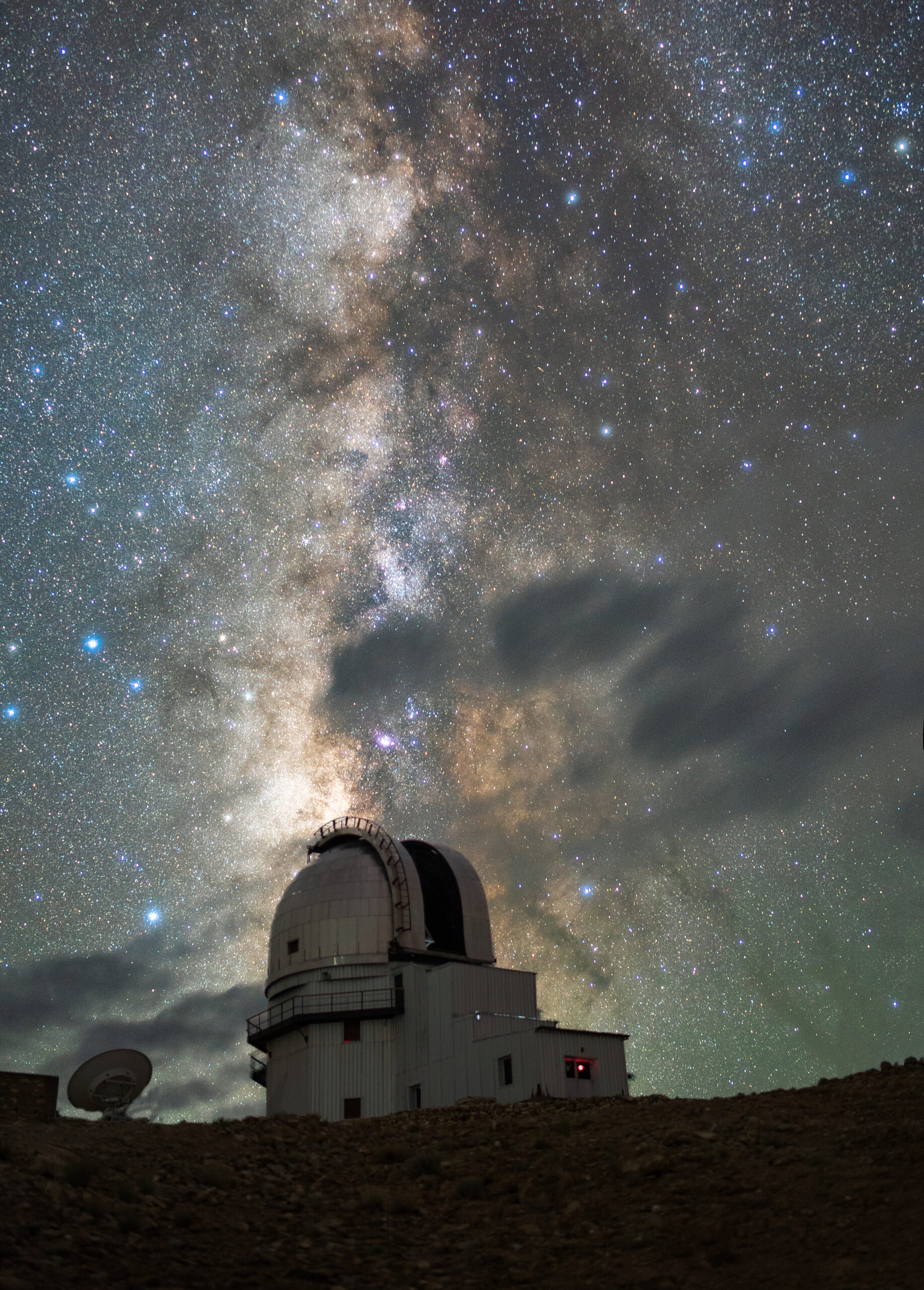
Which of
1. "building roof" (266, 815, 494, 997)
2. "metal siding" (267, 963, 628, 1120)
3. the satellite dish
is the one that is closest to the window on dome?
"building roof" (266, 815, 494, 997)

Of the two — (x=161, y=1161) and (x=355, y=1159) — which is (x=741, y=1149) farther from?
(x=161, y=1161)

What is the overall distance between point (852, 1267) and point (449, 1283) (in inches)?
160

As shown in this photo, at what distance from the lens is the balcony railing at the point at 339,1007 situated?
110 ft

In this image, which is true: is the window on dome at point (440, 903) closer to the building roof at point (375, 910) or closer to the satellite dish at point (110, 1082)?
the building roof at point (375, 910)

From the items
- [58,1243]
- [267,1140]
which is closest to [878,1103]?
[267,1140]

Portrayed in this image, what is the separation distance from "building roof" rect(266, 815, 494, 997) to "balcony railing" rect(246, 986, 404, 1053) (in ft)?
3.64

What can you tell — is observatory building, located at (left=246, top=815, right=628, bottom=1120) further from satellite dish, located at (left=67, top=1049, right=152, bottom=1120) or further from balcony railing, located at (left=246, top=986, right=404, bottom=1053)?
satellite dish, located at (left=67, top=1049, right=152, bottom=1120)

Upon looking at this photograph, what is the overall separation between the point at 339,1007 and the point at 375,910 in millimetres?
3399

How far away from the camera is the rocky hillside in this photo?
34.3 ft

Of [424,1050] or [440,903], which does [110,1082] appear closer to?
[424,1050]

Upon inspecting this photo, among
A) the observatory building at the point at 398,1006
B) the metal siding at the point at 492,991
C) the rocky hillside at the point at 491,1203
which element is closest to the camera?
the rocky hillside at the point at 491,1203

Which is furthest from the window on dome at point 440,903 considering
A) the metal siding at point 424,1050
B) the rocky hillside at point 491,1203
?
the rocky hillside at point 491,1203

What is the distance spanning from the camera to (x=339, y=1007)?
3381 centimetres

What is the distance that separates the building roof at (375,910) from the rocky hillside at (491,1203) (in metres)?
17.1
